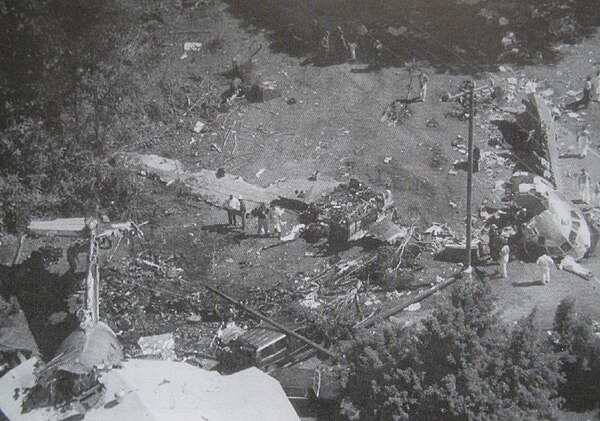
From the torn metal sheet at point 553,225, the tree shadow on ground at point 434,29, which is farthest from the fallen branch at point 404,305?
the tree shadow on ground at point 434,29

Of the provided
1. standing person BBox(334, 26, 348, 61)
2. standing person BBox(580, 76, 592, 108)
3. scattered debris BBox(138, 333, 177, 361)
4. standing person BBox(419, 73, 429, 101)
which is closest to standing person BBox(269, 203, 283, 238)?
scattered debris BBox(138, 333, 177, 361)

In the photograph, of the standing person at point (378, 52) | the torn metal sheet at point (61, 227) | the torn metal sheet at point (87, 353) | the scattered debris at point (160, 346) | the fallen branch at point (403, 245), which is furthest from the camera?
the standing person at point (378, 52)

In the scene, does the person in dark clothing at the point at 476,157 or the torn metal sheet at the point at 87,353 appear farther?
the person in dark clothing at the point at 476,157

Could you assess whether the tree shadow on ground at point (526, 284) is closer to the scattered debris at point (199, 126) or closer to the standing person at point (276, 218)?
the standing person at point (276, 218)

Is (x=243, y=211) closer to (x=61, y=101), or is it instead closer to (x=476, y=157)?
(x=61, y=101)

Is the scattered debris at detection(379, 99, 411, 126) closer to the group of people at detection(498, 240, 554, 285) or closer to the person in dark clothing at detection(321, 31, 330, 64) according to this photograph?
the person in dark clothing at detection(321, 31, 330, 64)

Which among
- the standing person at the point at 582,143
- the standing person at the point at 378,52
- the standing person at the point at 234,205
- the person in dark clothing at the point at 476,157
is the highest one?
the standing person at the point at 378,52
